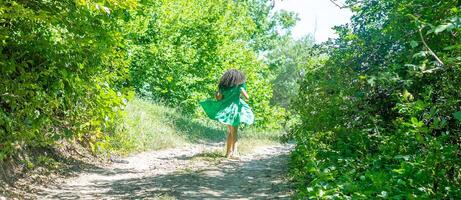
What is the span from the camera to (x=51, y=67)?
6414mm

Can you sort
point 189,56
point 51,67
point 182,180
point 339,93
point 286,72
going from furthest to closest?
point 286,72 < point 189,56 < point 182,180 < point 339,93 < point 51,67

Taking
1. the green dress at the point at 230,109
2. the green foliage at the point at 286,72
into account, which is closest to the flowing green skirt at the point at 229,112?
the green dress at the point at 230,109

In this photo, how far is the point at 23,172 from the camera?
768cm

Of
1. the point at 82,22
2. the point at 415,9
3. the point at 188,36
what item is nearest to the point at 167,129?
the point at 188,36

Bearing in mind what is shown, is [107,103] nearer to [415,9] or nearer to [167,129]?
[415,9]

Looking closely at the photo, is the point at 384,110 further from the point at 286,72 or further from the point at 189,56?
the point at 286,72

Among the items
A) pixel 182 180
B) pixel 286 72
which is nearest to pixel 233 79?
pixel 182 180

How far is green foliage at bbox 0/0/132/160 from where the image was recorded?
6188mm

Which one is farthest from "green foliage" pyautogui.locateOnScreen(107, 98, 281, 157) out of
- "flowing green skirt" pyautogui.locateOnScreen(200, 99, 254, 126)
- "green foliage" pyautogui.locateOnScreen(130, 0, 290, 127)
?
"green foliage" pyautogui.locateOnScreen(130, 0, 290, 127)

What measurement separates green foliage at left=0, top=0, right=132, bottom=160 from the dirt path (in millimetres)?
963

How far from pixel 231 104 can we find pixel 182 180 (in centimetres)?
326

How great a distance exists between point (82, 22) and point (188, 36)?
16179mm

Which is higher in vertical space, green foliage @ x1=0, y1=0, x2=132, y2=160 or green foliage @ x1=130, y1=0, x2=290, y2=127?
green foliage @ x1=130, y1=0, x2=290, y2=127

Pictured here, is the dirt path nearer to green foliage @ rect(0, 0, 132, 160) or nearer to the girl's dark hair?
green foliage @ rect(0, 0, 132, 160)
